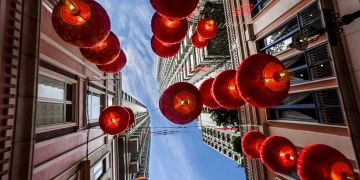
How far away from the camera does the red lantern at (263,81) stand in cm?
491

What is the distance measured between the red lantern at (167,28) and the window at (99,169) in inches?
336

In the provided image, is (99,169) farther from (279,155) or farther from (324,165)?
(324,165)

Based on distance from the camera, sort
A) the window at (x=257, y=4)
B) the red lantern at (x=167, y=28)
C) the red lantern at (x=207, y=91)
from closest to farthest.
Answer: the red lantern at (x=167, y=28)
the red lantern at (x=207, y=91)
the window at (x=257, y=4)

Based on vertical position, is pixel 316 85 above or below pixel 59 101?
below

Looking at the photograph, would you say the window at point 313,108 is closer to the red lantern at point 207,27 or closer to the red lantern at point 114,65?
the red lantern at point 207,27

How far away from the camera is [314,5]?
349 inches

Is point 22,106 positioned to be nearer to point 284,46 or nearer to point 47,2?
point 47,2

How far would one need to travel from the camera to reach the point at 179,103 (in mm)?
6223

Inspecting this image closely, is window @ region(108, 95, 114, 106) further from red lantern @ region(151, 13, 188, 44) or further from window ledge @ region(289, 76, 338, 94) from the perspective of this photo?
window ledge @ region(289, 76, 338, 94)

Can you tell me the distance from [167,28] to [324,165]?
5.26m

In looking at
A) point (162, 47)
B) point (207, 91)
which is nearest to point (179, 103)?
point (207, 91)

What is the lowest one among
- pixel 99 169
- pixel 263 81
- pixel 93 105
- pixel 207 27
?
pixel 99 169

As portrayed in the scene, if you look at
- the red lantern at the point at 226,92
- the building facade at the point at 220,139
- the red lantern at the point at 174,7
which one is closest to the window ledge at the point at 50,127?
the red lantern at the point at 174,7

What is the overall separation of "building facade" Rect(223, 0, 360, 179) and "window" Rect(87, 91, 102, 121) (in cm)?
885
